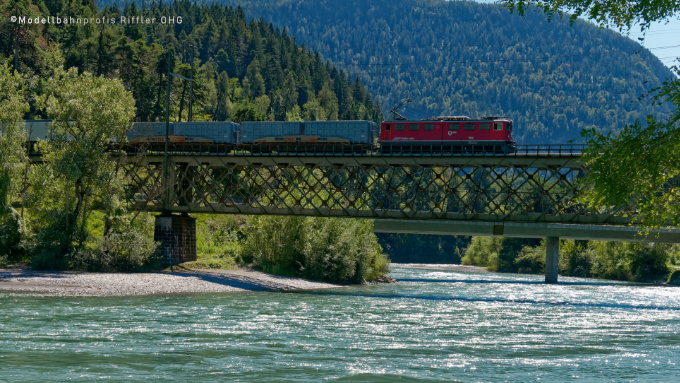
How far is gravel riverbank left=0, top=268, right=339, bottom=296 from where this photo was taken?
1467 inches

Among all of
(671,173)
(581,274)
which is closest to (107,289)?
(671,173)

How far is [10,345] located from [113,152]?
1291 inches

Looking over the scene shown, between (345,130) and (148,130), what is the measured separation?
1619 cm

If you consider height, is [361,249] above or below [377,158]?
below

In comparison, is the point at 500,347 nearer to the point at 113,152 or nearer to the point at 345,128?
the point at 345,128

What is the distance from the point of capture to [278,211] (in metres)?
48.3

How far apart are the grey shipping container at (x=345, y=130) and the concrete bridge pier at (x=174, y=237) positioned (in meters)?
12.0

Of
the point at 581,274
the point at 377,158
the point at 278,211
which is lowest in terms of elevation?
the point at 581,274

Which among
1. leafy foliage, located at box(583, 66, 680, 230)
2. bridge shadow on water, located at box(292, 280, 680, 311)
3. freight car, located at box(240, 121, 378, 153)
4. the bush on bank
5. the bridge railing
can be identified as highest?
freight car, located at box(240, 121, 378, 153)

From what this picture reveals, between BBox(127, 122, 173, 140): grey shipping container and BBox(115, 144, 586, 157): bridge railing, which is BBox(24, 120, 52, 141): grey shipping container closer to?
BBox(115, 144, 586, 157): bridge railing

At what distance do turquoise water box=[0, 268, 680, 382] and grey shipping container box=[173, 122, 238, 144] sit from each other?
54.6ft

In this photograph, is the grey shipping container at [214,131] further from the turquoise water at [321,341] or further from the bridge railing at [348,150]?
the turquoise water at [321,341]

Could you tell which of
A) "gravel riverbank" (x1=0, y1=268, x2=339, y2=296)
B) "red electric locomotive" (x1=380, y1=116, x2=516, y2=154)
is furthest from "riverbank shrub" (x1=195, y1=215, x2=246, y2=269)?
"red electric locomotive" (x1=380, y1=116, x2=516, y2=154)

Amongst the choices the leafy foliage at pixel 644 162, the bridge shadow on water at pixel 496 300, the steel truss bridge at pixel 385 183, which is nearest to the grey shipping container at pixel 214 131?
the steel truss bridge at pixel 385 183
